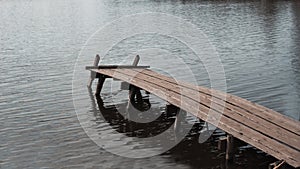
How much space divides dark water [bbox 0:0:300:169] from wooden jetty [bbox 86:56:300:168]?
871 millimetres

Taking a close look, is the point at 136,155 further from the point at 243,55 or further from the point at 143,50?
the point at 143,50

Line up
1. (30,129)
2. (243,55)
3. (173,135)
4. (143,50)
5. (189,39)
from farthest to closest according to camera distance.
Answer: (189,39)
(143,50)
(243,55)
(30,129)
(173,135)

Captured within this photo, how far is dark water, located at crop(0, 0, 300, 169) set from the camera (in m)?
11.3

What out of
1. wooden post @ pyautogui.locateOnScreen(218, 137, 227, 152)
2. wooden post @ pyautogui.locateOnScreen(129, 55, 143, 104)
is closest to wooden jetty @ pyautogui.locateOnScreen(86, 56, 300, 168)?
wooden post @ pyautogui.locateOnScreen(129, 55, 143, 104)

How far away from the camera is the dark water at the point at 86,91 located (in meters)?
11.3

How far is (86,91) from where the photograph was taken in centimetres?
1833

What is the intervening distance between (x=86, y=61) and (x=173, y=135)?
13302 mm

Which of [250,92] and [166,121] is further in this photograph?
[250,92]

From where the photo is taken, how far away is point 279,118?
10.6 meters

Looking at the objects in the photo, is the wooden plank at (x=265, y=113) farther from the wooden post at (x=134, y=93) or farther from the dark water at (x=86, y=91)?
the wooden post at (x=134, y=93)

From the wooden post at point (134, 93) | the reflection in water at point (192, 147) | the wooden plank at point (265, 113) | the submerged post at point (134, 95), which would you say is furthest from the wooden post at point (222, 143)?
the wooden post at point (134, 93)

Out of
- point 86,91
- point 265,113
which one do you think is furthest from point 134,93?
point 265,113

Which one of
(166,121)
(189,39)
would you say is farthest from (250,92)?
(189,39)

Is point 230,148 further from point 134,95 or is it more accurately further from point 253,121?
point 134,95
